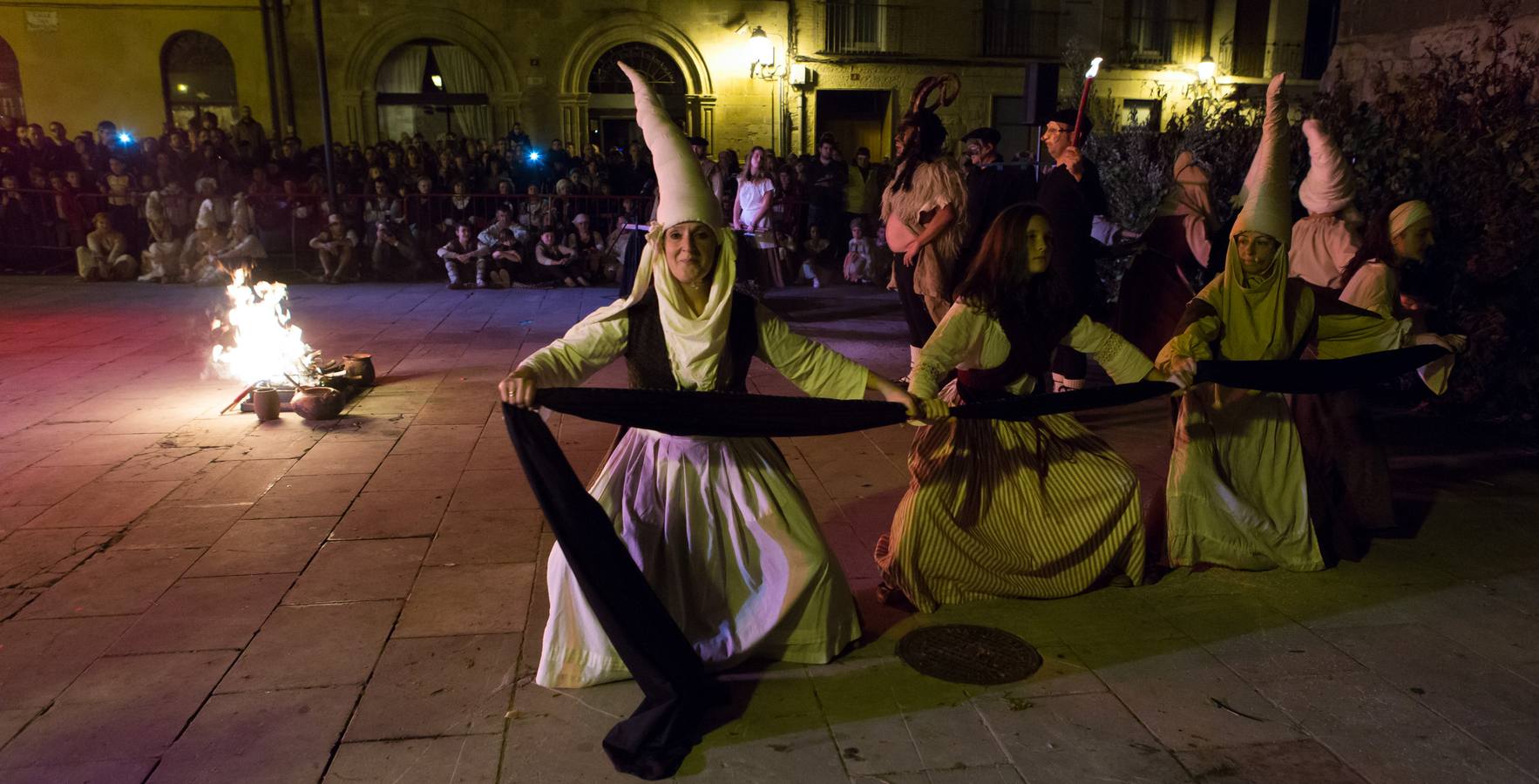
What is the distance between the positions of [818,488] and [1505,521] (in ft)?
11.4

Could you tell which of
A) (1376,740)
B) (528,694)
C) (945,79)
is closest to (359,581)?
(528,694)

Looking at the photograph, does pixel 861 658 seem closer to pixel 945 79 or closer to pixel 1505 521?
pixel 1505 521

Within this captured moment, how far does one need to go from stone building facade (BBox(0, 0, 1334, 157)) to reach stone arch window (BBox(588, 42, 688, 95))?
0.14ft

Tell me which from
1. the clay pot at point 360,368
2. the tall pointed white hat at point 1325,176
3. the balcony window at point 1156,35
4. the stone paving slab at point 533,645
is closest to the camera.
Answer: the stone paving slab at point 533,645

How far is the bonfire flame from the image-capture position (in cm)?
758

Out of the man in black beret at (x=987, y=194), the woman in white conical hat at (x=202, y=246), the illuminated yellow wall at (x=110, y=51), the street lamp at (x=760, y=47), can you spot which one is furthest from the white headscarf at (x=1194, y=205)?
the illuminated yellow wall at (x=110, y=51)

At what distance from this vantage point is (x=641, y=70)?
67.8 ft

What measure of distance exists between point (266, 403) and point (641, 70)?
604 inches

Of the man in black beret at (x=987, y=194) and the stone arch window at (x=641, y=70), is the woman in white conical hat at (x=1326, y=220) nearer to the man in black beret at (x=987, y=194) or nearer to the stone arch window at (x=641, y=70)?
the man in black beret at (x=987, y=194)

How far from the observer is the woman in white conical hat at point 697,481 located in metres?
3.31

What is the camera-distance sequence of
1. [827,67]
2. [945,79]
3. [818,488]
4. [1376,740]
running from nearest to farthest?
[1376,740], [818,488], [945,79], [827,67]

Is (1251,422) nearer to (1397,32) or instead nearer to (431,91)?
(1397,32)

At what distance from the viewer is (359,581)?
4.28m

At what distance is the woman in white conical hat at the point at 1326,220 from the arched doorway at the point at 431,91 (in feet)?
58.0
